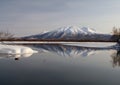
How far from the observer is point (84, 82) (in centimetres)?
1229

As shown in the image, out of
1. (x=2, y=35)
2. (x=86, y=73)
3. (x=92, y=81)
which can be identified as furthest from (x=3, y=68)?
(x=2, y=35)

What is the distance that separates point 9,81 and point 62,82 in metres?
2.80

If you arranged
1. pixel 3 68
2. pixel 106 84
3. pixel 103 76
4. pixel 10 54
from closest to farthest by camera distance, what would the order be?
pixel 106 84 → pixel 103 76 → pixel 3 68 → pixel 10 54

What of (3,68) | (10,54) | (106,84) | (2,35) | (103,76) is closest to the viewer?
(106,84)

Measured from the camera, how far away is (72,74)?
14.7 metres

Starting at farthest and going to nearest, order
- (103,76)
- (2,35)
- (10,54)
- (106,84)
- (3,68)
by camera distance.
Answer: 1. (2,35)
2. (10,54)
3. (3,68)
4. (103,76)
5. (106,84)

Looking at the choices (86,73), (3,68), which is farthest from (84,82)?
(3,68)

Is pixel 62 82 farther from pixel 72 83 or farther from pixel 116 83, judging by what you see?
pixel 116 83

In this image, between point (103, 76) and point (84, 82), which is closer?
point (84, 82)

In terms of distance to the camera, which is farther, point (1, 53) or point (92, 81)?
point (1, 53)

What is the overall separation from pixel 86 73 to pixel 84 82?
105 inches

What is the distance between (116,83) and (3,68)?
8.21m

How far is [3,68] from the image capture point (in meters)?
16.6

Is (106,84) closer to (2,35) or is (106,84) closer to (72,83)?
(72,83)
